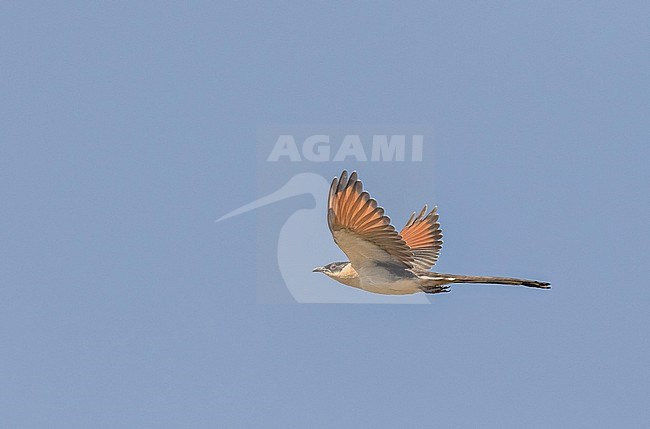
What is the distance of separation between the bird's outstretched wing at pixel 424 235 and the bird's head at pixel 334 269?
5.15ft

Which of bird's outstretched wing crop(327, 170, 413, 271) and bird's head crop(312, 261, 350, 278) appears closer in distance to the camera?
bird's outstretched wing crop(327, 170, 413, 271)

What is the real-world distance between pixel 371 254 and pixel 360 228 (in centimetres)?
73

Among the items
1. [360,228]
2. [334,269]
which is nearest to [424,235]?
[334,269]

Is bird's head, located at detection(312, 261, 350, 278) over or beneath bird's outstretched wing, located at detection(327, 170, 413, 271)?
beneath

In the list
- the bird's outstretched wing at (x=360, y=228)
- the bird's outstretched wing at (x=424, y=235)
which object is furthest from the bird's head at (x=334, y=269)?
the bird's outstretched wing at (x=424, y=235)

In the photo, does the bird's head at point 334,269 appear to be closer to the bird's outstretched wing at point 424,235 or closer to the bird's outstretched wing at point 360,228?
the bird's outstretched wing at point 360,228

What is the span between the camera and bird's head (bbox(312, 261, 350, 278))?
56.8 feet

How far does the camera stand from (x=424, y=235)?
18.8 m

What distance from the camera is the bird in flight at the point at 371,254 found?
51.2 feet

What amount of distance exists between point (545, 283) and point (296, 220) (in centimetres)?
1004

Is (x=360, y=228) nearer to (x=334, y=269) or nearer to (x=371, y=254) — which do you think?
(x=371, y=254)

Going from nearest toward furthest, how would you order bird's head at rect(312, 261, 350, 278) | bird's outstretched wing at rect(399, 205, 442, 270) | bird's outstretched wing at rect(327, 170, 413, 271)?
bird's outstretched wing at rect(327, 170, 413, 271)
bird's head at rect(312, 261, 350, 278)
bird's outstretched wing at rect(399, 205, 442, 270)

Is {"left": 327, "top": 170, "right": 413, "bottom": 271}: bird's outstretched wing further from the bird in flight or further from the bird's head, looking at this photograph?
the bird's head

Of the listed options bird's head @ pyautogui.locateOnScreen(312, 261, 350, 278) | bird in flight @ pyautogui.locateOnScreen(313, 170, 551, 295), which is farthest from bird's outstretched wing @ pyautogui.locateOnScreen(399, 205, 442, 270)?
bird's head @ pyautogui.locateOnScreen(312, 261, 350, 278)
